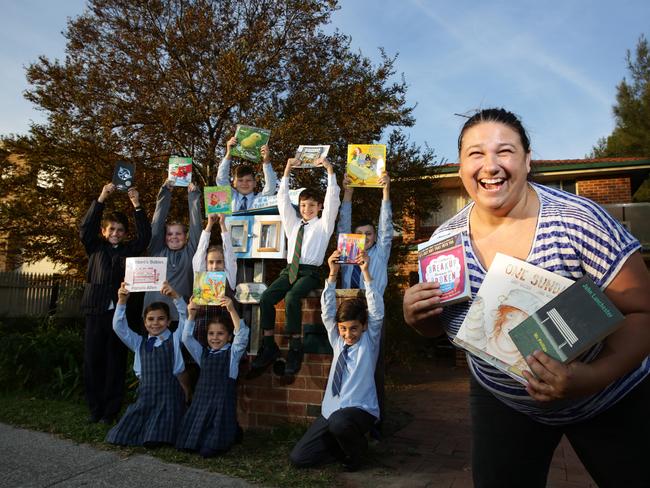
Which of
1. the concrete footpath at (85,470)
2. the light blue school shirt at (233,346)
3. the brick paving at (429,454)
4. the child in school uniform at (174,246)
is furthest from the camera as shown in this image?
the child in school uniform at (174,246)

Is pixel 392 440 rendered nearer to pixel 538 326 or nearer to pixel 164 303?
pixel 164 303

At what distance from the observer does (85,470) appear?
359 centimetres

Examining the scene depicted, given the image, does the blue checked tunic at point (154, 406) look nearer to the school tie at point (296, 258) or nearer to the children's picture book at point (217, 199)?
the school tie at point (296, 258)

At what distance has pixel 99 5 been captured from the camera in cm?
873

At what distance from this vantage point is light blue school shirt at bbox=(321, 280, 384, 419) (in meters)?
3.91

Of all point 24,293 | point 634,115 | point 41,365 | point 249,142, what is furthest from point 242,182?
point 634,115

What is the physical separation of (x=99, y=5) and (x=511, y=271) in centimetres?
954

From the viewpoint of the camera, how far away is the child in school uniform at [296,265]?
4.61 m

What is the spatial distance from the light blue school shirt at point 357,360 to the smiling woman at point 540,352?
2134mm

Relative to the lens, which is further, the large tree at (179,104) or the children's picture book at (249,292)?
the large tree at (179,104)

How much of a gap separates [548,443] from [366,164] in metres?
3.64

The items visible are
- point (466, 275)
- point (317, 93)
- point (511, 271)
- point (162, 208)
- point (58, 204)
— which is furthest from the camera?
point (317, 93)

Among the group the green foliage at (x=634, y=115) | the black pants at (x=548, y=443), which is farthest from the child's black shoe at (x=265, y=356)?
the green foliage at (x=634, y=115)

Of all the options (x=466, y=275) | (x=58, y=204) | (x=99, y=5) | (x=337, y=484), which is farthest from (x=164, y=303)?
(x=99, y=5)
